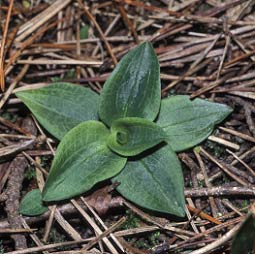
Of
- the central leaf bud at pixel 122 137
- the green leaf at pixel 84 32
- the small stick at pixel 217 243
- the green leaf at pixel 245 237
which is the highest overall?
the green leaf at pixel 84 32

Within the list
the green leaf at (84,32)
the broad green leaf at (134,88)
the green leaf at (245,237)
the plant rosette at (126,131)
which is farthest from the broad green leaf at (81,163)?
the green leaf at (84,32)

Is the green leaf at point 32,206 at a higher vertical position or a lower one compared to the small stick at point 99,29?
lower

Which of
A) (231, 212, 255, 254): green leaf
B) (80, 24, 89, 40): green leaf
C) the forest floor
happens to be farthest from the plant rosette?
(80, 24, 89, 40): green leaf

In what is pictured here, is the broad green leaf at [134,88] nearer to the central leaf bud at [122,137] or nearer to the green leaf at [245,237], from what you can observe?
the central leaf bud at [122,137]

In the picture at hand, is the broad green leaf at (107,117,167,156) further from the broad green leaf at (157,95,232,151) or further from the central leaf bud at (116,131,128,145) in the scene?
the broad green leaf at (157,95,232,151)

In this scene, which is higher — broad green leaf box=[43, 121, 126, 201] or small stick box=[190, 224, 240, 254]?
broad green leaf box=[43, 121, 126, 201]

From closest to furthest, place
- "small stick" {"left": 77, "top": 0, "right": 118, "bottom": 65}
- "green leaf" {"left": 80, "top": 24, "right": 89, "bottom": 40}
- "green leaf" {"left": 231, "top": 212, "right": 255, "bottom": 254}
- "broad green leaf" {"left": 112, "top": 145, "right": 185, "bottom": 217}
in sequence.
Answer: "green leaf" {"left": 231, "top": 212, "right": 255, "bottom": 254} < "broad green leaf" {"left": 112, "top": 145, "right": 185, "bottom": 217} < "small stick" {"left": 77, "top": 0, "right": 118, "bottom": 65} < "green leaf" {"left": 80, "top": 24, "right": 89, "bottom": 40}

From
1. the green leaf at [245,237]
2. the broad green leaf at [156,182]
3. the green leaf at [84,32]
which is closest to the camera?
the green leaf at [245,237]

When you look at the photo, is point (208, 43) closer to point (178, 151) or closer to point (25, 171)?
point (178, 151)
